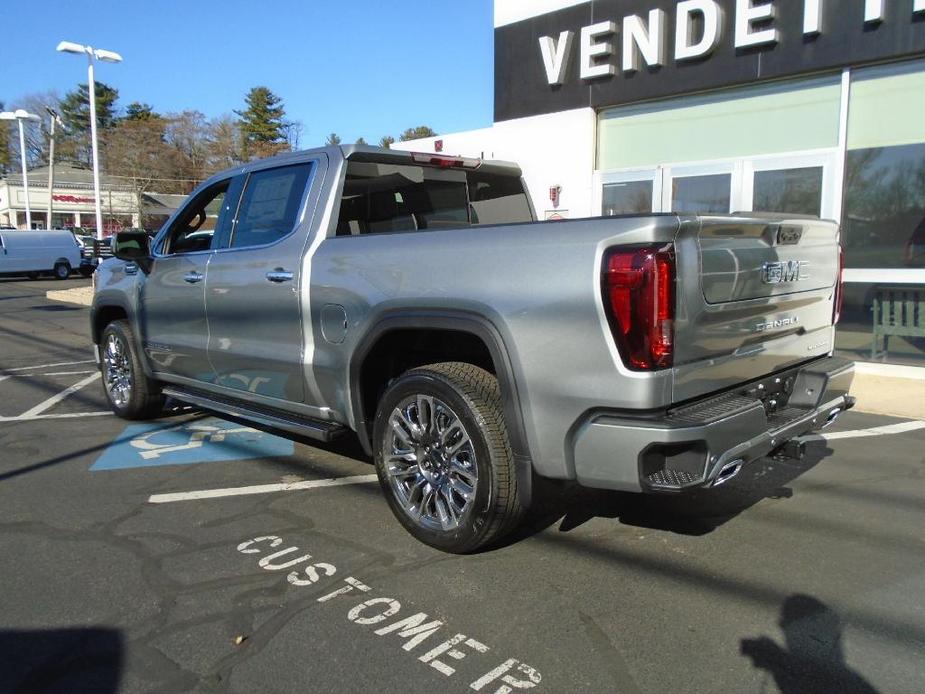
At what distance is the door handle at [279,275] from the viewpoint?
4270 mm

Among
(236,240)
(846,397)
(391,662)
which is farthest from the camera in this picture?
(236,240)

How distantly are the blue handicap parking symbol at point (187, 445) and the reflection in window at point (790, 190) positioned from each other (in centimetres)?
649

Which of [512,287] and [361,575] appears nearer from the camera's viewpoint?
[512,287]

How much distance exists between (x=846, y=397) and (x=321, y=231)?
3070 mm

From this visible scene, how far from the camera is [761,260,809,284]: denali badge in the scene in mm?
3398

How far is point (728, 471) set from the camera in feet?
9.90

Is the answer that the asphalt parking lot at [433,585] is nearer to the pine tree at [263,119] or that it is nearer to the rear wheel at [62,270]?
the rear wheel at [62,270]

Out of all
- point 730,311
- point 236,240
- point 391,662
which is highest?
point 236,240

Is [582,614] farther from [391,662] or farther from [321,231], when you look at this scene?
[321,231]

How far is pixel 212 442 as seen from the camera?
5719 millimetres

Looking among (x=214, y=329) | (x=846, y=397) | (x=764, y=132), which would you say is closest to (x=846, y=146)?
(x=764, y=132)

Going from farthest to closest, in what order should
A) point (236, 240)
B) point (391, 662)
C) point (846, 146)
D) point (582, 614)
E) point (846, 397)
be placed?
point (846, 146)
point (236, 240)
point (846, 397)
point (582, 614)
point (391, 662)

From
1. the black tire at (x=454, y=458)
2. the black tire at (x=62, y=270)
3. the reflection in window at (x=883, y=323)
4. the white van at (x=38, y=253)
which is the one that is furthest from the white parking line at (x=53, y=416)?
the black tire at (x=62, y=270)

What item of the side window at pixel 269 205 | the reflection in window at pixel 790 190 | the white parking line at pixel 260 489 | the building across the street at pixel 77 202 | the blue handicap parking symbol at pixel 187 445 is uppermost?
the building across the street at pixel 77 202
